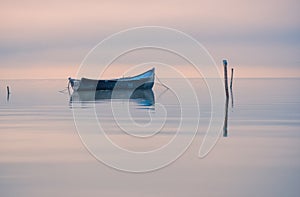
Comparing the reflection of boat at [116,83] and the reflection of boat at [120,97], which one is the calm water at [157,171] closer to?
the reflection of boat at [120,97]

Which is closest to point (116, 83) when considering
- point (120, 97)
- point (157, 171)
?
point (120, 97)

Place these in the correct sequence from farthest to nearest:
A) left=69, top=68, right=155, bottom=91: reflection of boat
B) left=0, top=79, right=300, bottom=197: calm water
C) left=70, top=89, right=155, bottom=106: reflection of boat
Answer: left=69, top=68, right=155, bottom=91: reflection of boat < left=70, top=89, right=155, bottom=106: reflection of boat < left=0, top=79, right=300, bottom=197: calm water

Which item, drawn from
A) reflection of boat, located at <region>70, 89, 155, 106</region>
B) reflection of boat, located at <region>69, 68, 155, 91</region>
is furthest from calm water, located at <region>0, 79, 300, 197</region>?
reflection of boat, located at <region>69, 68, 155, 91</region>

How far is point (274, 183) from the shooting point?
1355 centimetres

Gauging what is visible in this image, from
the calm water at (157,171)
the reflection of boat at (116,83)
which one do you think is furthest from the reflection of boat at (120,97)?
the calm water at (157,171)

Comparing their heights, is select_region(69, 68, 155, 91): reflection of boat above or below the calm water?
above

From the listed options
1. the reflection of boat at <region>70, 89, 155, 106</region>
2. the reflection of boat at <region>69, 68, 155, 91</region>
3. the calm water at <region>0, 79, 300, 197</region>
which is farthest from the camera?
the reflection of boat at <region>69, 68, 155, 91</region>

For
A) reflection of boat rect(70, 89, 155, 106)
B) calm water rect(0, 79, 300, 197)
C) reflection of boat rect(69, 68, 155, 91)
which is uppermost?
reflection of boat rect(69, 68, 155, 91)

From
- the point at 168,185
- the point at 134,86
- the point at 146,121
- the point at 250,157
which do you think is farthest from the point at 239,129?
the point at 134,86

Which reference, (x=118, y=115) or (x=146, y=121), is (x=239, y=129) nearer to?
(x=146, y=121)

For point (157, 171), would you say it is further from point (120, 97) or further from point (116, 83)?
point (116, 83)

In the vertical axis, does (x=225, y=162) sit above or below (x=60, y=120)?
below

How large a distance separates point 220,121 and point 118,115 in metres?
Result: 5.92

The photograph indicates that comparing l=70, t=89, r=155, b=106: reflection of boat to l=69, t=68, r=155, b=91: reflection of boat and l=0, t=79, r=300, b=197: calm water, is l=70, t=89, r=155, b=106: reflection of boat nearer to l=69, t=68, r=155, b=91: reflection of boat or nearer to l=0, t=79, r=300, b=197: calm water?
l=69, t=68, r=155, b=91: reflection of boat
